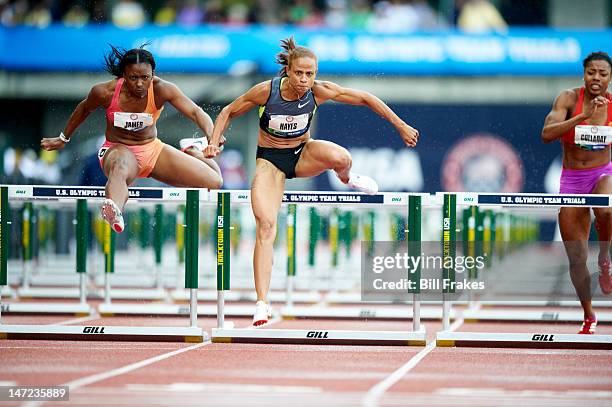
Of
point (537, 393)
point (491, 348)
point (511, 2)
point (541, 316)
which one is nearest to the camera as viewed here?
point (537, 393)

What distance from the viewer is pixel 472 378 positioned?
6.50 metres

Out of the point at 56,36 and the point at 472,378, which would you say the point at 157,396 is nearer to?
the point at 472,378

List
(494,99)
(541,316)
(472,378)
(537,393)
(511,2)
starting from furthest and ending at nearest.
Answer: (511,2) < (494,99) < (541,316) < (472,378) < (537,393)

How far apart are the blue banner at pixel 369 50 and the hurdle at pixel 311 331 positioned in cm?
1247

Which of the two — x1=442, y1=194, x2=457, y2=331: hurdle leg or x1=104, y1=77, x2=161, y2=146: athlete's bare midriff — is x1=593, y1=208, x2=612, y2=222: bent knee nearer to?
x1=442, y1=194, x2=457, y2=331: hurdle leg

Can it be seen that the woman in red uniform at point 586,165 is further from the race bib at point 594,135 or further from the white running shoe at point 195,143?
the white running shoe at point 195,143

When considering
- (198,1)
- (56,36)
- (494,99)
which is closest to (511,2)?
(494,99)

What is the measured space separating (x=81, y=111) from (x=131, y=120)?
475 millimetres

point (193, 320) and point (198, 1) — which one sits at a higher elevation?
point (198, 1)

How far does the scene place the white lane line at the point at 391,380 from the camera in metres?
5.52

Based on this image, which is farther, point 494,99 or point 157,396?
point 494,99

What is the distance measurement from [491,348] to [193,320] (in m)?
2.13

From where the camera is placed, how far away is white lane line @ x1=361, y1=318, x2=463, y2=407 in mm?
5523

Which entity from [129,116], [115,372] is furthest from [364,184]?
[115,372]
